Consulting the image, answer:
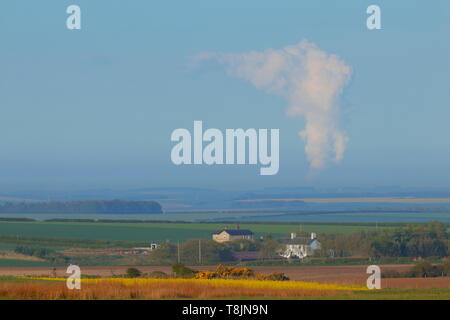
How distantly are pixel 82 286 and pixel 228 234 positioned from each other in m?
79.1

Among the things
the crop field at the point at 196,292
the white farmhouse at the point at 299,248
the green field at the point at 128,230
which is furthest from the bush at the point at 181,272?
the green field at the point at 128,230

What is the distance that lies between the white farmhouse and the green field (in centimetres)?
2122

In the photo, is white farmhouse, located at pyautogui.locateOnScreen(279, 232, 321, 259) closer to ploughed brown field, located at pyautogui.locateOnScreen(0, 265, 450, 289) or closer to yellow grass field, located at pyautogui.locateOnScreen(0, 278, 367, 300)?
ploughed brown field, located at pyautogui.locateOnScreen(0, 265, 450, 289)

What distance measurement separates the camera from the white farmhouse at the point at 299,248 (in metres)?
102

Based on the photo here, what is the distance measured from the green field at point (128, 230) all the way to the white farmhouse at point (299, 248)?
21.2 metres

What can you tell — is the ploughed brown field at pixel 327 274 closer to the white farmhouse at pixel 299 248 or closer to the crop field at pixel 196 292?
the crop field at pixel 196 292

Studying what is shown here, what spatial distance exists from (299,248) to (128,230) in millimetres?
56346

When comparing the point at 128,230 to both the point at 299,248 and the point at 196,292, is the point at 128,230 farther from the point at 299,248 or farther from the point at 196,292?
the point at 196,292

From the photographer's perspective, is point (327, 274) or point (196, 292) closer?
point (196, 292)

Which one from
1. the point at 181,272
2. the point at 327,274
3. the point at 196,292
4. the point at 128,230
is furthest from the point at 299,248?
the point at 196,292

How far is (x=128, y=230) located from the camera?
157m

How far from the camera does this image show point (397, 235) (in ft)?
355

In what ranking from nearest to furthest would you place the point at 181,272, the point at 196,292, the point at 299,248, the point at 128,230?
the point at 196,292, the point at 181,272, the point at 299,248, the point at 128,230
